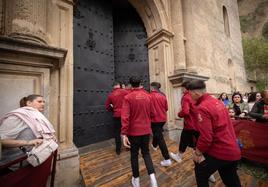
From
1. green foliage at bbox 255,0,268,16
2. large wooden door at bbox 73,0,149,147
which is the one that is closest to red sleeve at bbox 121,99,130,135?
large wooden door at bbox 73,0,149,147

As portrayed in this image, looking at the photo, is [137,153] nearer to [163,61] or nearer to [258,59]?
[163,61]

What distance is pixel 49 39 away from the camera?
2.55 metres

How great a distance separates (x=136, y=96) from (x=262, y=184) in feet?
8.53

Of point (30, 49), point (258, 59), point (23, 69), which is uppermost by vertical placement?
point (258, 59)

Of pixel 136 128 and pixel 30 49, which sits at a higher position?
pixel 30 49

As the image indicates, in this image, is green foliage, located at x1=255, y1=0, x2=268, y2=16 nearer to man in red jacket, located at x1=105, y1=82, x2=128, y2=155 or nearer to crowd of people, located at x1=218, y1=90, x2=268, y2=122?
crowd of people, located at x1=218, y1=90, x2=268, y2=122

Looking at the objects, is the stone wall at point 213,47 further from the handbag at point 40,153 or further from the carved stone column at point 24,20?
the handbag at point 40,153

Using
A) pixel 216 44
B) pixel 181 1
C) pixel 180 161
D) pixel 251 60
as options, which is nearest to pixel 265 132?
pixel 180 161

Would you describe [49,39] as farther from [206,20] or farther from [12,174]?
[206,20]

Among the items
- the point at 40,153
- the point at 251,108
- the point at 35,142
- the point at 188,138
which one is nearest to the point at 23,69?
the point at 35,142

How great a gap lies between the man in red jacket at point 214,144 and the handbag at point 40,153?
4.91 feet

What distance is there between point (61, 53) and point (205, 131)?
7.69 feet

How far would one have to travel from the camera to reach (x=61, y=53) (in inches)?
91.4

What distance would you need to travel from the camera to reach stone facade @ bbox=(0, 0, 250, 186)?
204cm
